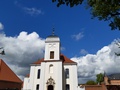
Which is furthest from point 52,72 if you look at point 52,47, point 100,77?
point 100,77

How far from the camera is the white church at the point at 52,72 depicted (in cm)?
3272

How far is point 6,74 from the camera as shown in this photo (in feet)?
85.7

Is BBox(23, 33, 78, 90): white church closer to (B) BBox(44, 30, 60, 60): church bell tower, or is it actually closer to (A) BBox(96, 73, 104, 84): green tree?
(B) BBox(44, 30, 60, 60): church bell tower

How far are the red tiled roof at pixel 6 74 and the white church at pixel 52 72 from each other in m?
7.19

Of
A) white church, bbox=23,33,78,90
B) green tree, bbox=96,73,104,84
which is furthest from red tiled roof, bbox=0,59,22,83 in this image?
green tree, bbox=96,73,104,84

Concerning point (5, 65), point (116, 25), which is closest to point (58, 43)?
point (5, 65)

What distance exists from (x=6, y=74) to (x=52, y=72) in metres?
10.4

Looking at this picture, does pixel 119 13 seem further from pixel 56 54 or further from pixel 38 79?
pixel 38 79

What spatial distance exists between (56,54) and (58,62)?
7.14ft

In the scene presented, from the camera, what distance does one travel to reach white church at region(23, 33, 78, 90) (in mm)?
32719

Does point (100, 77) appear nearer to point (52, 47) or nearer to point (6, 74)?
point (52, 47)

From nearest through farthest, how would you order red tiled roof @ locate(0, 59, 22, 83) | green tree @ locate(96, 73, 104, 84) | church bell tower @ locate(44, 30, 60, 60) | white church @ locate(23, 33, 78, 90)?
red tiled roof @ locate(0, 59, 22, 83)
white church @ locate(23, 33, 78, 90)
church bell tower @ locate(44, 30, 60, 60)
green tree @ locate(96, 73, 104, 84)

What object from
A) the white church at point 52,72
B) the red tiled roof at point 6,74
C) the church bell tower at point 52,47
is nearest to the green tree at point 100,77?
the white church at point 52,72

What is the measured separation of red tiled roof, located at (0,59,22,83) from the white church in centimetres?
719
